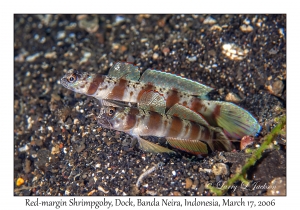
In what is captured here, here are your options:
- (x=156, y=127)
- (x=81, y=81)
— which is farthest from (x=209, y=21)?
(x=156, y=127)

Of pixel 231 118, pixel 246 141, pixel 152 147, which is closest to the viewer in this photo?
pixel 152 147

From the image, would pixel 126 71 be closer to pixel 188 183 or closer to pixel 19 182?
pixel 188 183

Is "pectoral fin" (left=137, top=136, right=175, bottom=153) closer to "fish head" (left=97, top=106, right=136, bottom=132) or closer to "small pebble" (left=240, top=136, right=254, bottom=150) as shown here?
"fish head" (left=97, top=106, right=136, bottom=132)

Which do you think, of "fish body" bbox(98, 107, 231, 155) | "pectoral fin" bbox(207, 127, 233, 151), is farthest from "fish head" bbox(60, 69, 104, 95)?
"pectoral fin" bbox(207, 127, 233, 151)

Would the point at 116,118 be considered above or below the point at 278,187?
above

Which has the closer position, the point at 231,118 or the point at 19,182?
the point at 231,118

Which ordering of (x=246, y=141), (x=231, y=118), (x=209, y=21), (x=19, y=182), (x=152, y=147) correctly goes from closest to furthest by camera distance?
(x=152, y=147) < (x=246, y=141) < (x=231, y=118) < (x=19, y=182) < (x=209, y=21)
